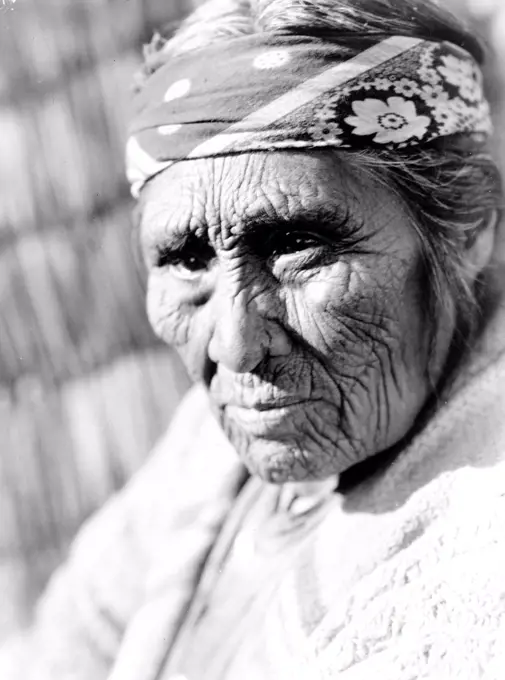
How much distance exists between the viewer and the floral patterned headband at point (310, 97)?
1146 mm

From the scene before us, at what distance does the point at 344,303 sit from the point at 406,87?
0.33m

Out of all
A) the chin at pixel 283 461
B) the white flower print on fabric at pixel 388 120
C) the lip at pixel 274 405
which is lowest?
the chin at pixel 283 461

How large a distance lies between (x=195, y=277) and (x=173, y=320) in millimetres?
102

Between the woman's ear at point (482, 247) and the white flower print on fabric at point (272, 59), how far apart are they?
432 mm

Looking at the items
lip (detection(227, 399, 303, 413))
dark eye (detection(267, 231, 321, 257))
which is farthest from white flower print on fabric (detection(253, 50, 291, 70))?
lip (detection(227, 399, 303, 413))

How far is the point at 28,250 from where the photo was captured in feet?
6.39

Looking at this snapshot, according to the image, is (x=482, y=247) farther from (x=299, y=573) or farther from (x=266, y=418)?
(x=299, y=573)

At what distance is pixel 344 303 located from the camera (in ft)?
3.96

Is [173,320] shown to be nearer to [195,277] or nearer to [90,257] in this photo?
[195,277]

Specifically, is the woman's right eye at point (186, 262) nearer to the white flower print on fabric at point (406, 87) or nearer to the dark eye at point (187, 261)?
the dark eye at point (187, 261)

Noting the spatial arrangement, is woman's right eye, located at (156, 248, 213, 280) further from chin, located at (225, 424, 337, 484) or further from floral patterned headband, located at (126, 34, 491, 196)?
chin, located at (225, 424, 337, 484)

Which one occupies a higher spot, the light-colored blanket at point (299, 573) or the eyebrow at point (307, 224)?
the eyebrow at point (307, 224)

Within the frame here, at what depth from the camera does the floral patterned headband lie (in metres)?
1.15

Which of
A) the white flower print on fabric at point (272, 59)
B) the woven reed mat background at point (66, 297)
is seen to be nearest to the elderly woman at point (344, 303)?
the white flower print on fabric at point (272, 59)
